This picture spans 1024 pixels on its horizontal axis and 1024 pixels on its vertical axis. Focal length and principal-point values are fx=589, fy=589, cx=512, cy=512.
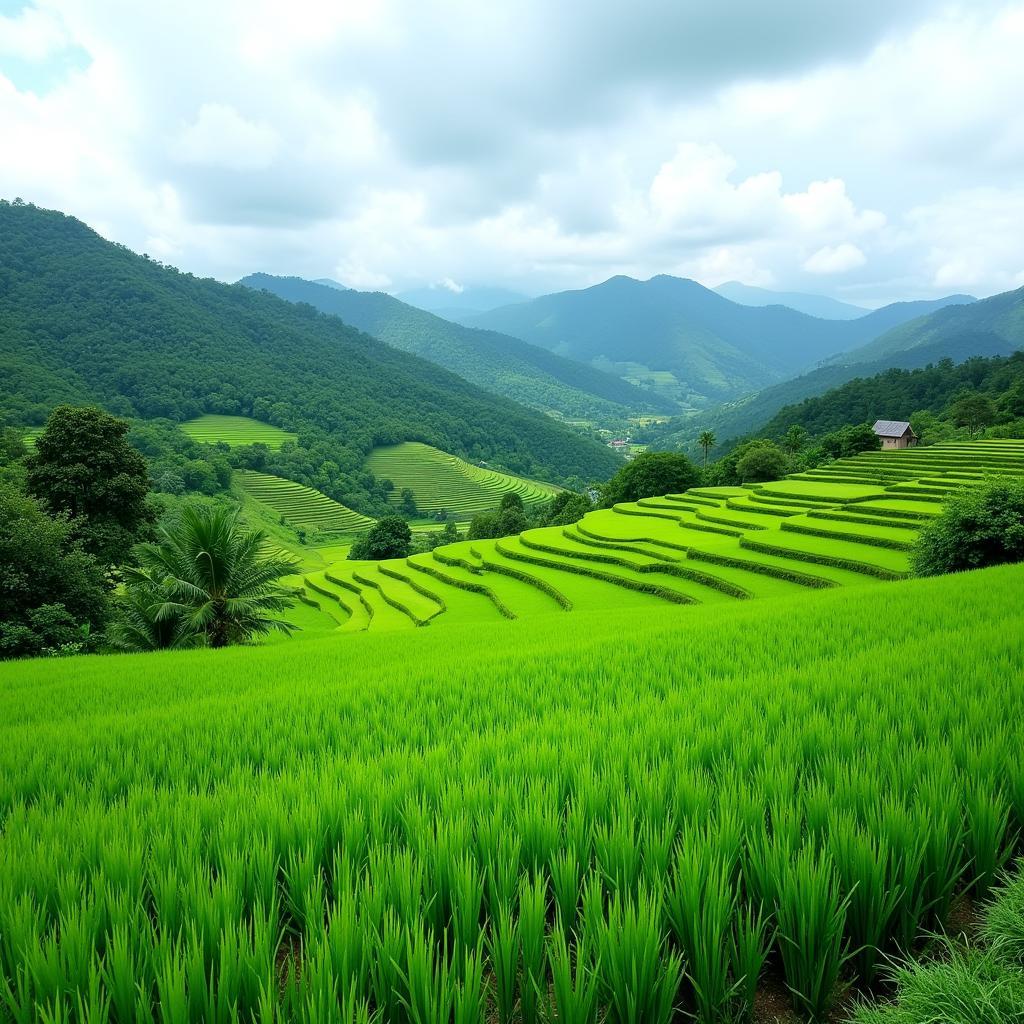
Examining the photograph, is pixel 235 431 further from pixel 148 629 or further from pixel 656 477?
pixel 148 629

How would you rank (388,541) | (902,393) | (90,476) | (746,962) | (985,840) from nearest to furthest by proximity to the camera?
(746,962) < (985,840) < (90,476) < (388,541) < (902,393)

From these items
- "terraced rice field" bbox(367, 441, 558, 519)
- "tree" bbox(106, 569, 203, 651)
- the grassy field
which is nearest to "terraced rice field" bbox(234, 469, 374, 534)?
"terraced rice field" bbox(367, 441, 558, 519)

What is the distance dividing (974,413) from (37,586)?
7301 cm

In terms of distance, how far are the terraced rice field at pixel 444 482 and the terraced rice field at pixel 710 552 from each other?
60.9 meters

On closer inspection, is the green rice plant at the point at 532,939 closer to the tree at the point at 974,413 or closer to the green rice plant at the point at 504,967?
the green rice plant at the point at 504,967

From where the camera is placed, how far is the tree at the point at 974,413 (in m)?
56.8

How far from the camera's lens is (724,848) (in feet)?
7.32

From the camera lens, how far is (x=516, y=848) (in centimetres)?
221

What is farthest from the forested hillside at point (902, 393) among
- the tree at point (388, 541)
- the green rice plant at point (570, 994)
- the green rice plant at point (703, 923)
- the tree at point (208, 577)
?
the green rice plant at point (570, 994)

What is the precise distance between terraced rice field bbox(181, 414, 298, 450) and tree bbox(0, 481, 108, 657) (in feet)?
266

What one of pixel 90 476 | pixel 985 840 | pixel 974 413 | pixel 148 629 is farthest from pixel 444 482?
pixel 985 840

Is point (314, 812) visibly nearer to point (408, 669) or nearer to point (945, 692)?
point (945, 692)

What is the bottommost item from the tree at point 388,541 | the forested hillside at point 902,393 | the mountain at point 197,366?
the tree at point 388,541

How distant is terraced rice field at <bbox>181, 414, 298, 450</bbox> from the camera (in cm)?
9444
